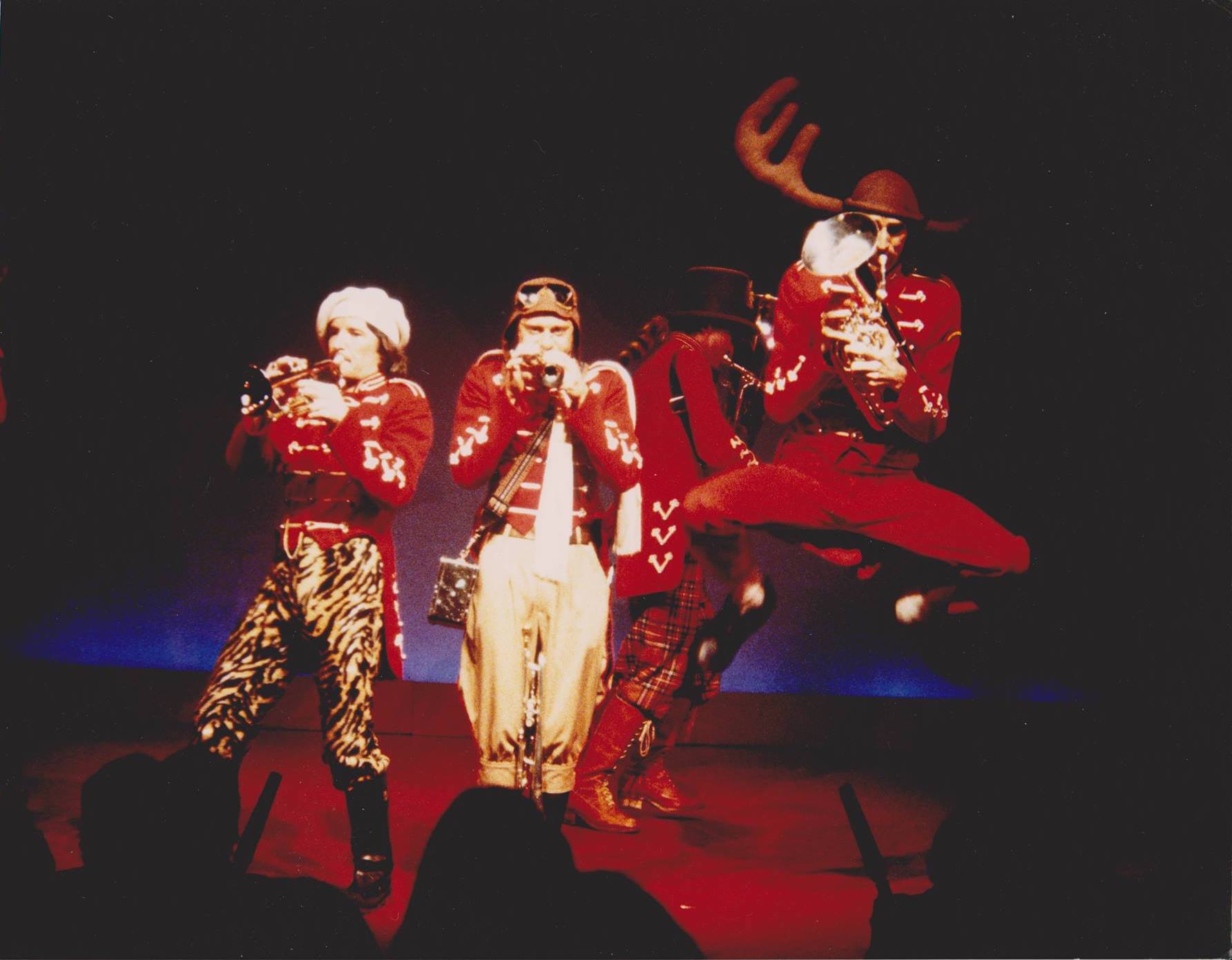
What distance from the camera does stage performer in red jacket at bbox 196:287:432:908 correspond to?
9.77 feet

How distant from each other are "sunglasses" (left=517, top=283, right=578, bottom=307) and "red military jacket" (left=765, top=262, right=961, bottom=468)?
0.86 meters

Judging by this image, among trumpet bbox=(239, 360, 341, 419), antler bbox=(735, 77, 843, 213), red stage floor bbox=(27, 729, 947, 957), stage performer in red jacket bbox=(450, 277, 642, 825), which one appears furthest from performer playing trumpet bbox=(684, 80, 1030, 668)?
trumpet bbox=(239, 360, 341, 419)

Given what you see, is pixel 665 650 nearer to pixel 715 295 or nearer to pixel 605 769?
pixel 605 769

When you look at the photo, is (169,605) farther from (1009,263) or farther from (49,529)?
(1009,263)

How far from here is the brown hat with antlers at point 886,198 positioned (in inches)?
144

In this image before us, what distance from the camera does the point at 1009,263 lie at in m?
4.41

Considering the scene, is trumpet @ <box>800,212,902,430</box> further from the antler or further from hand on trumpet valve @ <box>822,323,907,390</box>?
the antler

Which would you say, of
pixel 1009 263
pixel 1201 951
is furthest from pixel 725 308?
pixel 1201 951

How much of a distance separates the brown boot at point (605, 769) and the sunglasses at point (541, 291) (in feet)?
5.49

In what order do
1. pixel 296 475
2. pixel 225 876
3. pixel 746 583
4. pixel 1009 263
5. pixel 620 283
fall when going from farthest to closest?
pixel 620 283 < pixel 1009 263 < pixel 746 583 < pixel 296 475 < pixel 225 876

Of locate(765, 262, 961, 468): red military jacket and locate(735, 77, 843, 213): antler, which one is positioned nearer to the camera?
locate(765, 262, 961, 468): red military jacket

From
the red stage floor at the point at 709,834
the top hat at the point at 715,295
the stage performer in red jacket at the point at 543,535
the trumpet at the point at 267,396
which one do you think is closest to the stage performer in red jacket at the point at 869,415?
the top hat at the point at 715,295

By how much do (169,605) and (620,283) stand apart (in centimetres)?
280

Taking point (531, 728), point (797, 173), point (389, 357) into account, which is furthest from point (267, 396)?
point (797, 173)
